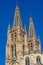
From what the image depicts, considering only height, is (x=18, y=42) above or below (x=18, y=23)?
below

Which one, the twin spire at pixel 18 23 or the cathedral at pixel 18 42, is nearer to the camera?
the cathedral at pixel 18 42

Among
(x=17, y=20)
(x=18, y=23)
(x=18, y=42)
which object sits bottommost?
(x=18, y=42)

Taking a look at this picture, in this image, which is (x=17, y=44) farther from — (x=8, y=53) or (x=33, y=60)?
(x=33, y=60)

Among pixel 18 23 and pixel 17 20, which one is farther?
pixel 17 20

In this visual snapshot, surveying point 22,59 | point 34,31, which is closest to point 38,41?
point 34,31

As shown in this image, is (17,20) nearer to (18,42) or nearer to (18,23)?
(18,23)

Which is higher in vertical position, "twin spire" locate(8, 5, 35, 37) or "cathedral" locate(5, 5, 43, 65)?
"twin spire" locate(8, 5, 35, 37)

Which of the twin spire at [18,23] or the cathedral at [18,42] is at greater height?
the twin spire at [18,23]

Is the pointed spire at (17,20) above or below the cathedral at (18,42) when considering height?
above

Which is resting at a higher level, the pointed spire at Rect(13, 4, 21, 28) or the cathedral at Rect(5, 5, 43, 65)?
the pointed spire at Rect(13, 4, 21, 28)

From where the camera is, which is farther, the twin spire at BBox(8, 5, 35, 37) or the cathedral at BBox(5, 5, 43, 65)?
the twin spire at BBox(8, 5, 35, 37)

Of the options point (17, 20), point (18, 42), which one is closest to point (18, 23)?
point (17, 20)

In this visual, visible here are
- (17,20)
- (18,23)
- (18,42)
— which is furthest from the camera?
(17,20)

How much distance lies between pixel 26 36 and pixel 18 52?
10.4 meters
